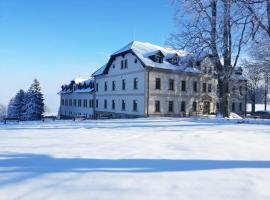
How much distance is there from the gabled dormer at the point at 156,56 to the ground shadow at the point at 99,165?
31.4 meters

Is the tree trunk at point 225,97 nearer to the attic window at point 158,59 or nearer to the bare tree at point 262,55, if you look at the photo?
the bare tree at point 262,55

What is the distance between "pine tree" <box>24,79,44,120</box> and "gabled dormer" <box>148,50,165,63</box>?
2703 cm

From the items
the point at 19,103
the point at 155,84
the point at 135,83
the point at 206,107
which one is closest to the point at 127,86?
the point at 135,83

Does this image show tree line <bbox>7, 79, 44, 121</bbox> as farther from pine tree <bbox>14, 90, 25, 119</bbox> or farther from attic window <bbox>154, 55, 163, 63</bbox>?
attic window <bbox>154, 55, 163, 63</bbox>

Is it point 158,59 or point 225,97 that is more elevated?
point 158,59

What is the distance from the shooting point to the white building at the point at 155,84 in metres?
38.2

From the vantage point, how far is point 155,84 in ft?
127

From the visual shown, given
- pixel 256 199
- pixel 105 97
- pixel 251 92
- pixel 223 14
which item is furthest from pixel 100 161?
pixel 251 92

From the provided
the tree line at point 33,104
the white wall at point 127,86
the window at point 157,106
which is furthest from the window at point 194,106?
the tree line at point 33,104

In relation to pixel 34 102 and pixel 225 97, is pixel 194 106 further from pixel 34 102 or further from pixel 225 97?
pixel 34 102

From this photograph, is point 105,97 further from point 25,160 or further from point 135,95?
point 25,160

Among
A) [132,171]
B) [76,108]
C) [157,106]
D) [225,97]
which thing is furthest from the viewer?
[76,108]

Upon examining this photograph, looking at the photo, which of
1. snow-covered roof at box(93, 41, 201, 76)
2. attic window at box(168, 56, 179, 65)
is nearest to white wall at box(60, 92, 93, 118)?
snow-covered roof at box(93, 41, 201, 76)

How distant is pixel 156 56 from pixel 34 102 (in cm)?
2843
